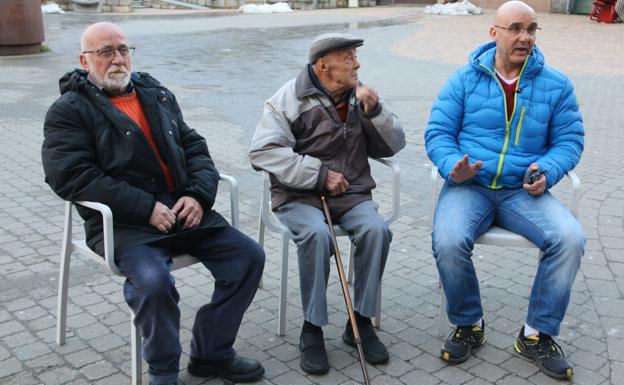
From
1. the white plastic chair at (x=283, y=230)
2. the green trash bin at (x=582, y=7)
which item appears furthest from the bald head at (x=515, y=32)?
the green trash bin at (x=582, y=7)

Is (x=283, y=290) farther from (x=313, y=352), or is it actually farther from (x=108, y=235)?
(x=108, y=235)

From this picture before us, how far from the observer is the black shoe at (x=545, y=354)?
3483 mm

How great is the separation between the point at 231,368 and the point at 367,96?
1403mm

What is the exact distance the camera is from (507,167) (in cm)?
384

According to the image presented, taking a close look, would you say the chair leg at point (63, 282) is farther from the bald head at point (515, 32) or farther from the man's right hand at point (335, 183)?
the bald head at point (515, 32)

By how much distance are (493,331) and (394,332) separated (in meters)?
0.51

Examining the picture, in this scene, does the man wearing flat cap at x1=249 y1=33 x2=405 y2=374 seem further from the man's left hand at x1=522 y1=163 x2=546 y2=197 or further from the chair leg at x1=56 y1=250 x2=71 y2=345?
the chair leg at x1=56 y1=250 x2=71 y2=345

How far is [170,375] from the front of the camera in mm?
3205

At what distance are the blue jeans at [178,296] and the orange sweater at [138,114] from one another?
336 mm

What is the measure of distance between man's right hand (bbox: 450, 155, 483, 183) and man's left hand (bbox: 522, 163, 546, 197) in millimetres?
265

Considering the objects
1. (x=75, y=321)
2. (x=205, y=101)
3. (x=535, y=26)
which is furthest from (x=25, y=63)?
(x=535, y=26)

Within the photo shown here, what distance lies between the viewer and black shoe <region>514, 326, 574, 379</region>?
3.48 m

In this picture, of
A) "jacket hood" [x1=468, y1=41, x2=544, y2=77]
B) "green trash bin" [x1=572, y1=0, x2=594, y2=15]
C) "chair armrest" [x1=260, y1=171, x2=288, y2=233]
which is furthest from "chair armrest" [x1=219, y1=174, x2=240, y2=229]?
"green trash bin" [x1=572, y1=0, x2=594, y2=15]

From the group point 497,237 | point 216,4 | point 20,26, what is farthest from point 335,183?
point 216,4
